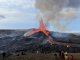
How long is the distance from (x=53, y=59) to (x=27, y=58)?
6233 mm

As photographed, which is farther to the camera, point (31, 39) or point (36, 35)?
point (36, 35)

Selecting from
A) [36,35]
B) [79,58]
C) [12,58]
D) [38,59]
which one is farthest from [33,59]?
[36,35]

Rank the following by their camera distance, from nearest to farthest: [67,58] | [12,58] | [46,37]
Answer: [67,58]
[12,58]
[46,37]

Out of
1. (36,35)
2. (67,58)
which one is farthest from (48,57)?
(36,35)

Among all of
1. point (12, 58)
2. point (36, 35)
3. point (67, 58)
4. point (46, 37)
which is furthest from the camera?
point (36, 35)

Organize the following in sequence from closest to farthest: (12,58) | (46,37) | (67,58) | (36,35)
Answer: (67,58)
(12,58)
(46,37)
(36,35)

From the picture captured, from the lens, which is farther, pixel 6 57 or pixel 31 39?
pixel 31 39

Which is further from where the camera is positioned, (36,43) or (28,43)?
(28,43)

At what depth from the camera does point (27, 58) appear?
7412cm

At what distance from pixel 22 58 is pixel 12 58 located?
10.2ft

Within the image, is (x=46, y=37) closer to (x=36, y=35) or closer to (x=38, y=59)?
(x=36, y=35)

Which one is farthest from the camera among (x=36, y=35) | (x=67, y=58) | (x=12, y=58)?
(x=36, y=35)

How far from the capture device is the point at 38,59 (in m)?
73.6

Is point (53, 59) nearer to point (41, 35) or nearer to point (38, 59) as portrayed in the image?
point (38, 59)
